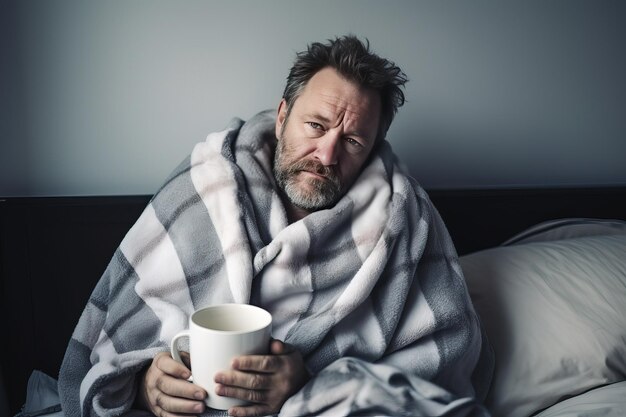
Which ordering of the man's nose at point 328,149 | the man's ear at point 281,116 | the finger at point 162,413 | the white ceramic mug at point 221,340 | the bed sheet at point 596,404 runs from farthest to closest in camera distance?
1. the man's ear at point 281,116
2. the man's nose at point 328,149
3. the bed sheet at point 596,404
4. the finger at point 162,413
5. the white ceramic mug at point 221,340

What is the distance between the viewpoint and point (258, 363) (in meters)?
0.79

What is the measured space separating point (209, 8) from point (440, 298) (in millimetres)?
824

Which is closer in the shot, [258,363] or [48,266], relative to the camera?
[258,363]

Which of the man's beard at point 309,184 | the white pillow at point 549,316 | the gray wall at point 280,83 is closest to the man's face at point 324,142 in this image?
the man's beard at point 309,184

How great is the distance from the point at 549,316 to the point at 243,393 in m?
0.67

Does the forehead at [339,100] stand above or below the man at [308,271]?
above

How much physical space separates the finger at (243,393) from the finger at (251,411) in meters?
0.01

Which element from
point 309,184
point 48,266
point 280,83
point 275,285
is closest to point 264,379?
point 275,285

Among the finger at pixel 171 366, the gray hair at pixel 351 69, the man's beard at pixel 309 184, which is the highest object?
the gray hair at pixel 351 69

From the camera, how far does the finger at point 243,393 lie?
782 mm

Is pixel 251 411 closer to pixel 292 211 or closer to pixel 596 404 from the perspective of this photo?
pixel 292 211

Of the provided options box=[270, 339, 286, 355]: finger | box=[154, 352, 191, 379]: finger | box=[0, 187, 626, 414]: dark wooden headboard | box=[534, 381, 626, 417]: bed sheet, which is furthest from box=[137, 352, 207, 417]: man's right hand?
box=[534, 381, 626, 417]: bed sheet

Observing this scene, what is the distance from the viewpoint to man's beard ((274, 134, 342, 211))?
3.83 ft

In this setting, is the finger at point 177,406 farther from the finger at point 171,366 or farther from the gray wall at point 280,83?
the gray wall at point 280,83
